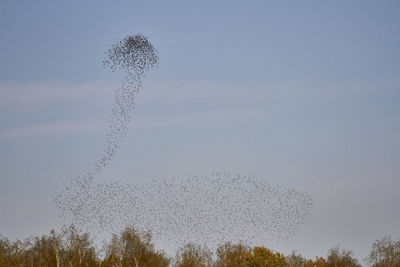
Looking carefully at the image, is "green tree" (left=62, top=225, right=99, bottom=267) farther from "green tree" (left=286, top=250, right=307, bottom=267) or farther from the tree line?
"green tree" (left=286, top=250, right=307, bottom=267)

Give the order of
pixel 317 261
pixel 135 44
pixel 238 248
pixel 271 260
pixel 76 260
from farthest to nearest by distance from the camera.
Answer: pixel 317 261 → pixel 238 248 → pixel 76 260 → pixel 271 260 → pixel 135 44

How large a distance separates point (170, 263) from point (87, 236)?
12427 millimetres

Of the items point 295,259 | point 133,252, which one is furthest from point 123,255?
point 295,259

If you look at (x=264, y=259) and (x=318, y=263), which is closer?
(x=264, y=259)

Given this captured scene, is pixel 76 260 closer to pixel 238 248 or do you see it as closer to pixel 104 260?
pixel 104 260

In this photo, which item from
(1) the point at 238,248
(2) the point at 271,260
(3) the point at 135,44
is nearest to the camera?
(3) the point at 135,44

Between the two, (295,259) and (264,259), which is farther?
(295,259)

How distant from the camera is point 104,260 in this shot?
73688 millimetres

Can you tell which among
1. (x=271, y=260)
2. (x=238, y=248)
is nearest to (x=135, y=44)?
(x=271, y=260)

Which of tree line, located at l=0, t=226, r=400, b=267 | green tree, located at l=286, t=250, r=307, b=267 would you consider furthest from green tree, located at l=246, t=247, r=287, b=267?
green tree, located at l=286, t=250, r=307, b=267

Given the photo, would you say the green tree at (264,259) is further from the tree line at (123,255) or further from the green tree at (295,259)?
the green tree at (295,259)

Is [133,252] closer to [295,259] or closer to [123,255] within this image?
[123,255]

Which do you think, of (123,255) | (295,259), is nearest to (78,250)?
(123,255)

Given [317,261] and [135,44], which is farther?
[317,261]
